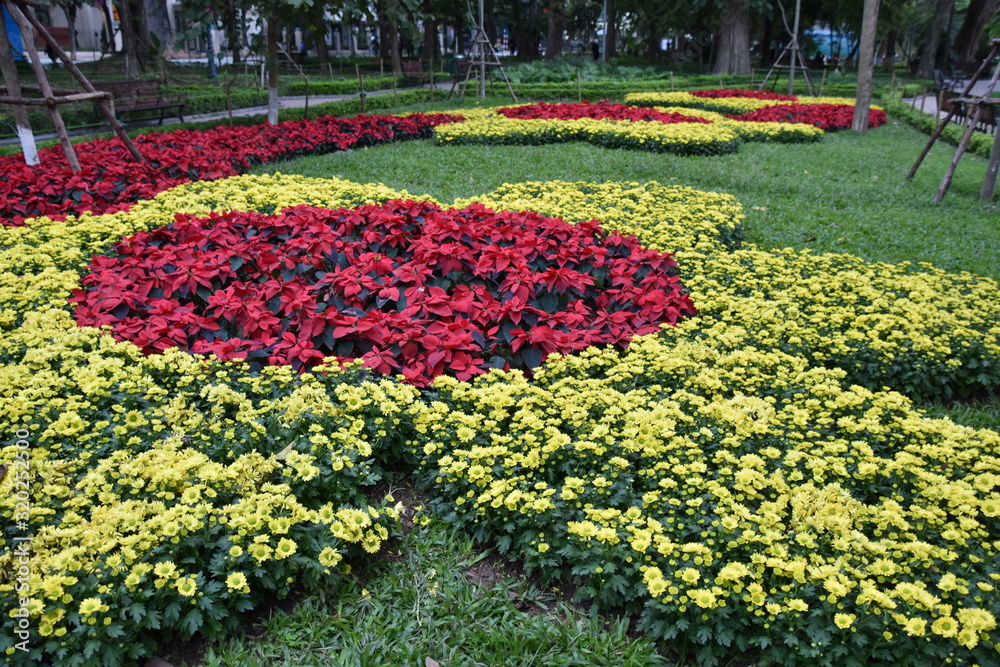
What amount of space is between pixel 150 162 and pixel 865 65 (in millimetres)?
13090

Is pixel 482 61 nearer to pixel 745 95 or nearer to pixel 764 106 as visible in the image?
pixel 745 95

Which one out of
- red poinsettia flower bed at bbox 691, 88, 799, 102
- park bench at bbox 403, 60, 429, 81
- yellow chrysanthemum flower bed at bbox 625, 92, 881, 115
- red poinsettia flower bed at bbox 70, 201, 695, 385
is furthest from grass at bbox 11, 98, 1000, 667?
park bench at bbox 403, 60, 429, 81

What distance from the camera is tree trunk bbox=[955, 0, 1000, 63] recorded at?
2811 cm

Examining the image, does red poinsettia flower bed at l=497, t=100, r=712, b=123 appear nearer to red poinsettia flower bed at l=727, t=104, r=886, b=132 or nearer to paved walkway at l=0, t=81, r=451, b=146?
red poinsettia flower bed at l=727, t=104, r=886, b=132

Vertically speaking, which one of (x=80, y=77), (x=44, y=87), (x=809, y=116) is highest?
(x=80, y=77)

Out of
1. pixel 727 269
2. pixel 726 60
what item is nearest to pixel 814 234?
pixel 727 269

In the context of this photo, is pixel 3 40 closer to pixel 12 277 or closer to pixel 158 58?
pixel 12 277

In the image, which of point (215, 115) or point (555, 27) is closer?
point (215, 115)

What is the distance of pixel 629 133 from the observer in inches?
448

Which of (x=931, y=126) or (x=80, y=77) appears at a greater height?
(x=80, y=77)

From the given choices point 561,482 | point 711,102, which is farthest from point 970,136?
point 711,102

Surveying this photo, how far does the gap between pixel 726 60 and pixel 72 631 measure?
28371mm

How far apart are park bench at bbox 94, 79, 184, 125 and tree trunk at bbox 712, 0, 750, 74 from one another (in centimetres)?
1955

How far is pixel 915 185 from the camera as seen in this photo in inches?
354
